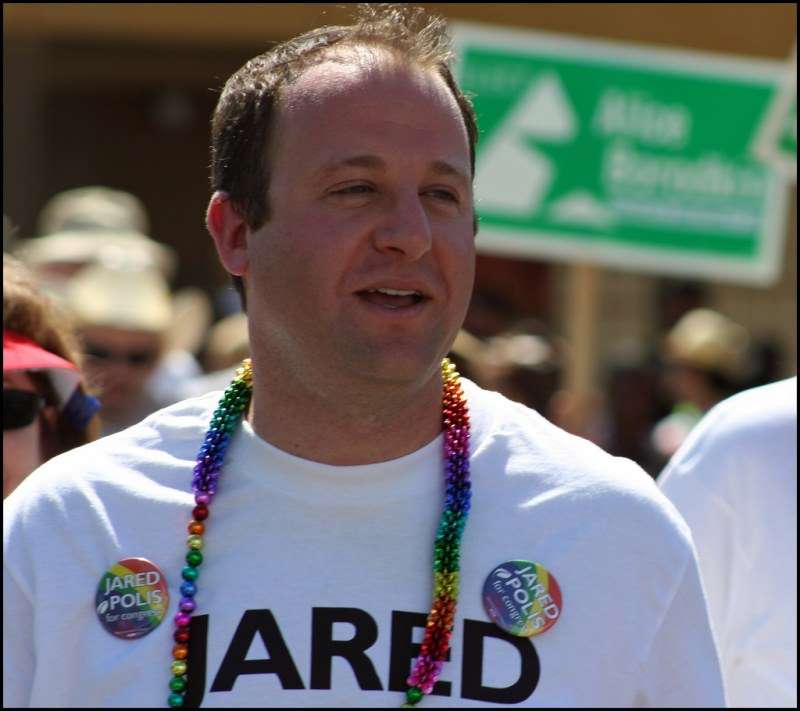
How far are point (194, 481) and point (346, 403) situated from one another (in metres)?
0.25

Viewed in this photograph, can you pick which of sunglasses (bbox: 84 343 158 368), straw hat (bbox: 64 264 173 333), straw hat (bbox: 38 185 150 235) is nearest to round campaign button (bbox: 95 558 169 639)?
sunglasses (bbox: 84 343 158 368)

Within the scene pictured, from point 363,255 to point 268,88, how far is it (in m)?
0.33

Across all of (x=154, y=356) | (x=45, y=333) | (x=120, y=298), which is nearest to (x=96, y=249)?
(x=120, y=298)

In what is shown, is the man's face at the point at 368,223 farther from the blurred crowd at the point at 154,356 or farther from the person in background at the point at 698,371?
the person in background at the point at 698,371

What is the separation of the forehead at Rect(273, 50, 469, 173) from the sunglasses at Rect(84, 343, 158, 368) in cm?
422

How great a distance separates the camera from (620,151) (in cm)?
678

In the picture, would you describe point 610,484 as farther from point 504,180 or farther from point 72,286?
point 72,286

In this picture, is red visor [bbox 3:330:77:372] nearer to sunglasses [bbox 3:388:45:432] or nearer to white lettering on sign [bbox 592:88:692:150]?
sunglasses [bbox 3:388:45:432]

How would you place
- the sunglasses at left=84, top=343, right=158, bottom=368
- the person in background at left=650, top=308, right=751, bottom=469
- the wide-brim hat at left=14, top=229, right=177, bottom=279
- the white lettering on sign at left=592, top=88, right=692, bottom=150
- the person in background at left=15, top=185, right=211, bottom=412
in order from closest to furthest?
the sunglasses at left=84, top=343, right=158, bottom=368
the white lettering on sign at left=592, top=88, right=692, bottom=150
the person in background at left=15, top=185, right=211, bottom=412
the wide-brim hat at left=14, top=229, right=177, bottom=279
the person in background at left=650, top=308, right=751, bottom=469

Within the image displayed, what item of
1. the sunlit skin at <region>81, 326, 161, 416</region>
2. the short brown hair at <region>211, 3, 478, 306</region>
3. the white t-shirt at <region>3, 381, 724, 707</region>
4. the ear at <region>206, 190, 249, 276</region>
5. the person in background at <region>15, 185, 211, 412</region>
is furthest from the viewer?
the person in background at <region>15, 185, 211, 412</region>

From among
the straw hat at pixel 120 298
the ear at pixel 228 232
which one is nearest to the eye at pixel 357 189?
the ear at pixel 228 232

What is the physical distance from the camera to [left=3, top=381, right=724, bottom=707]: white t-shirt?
2.25 m

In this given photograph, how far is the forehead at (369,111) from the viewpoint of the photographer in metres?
2.40

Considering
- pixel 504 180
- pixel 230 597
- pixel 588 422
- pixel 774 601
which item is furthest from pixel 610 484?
pixel 588 422
